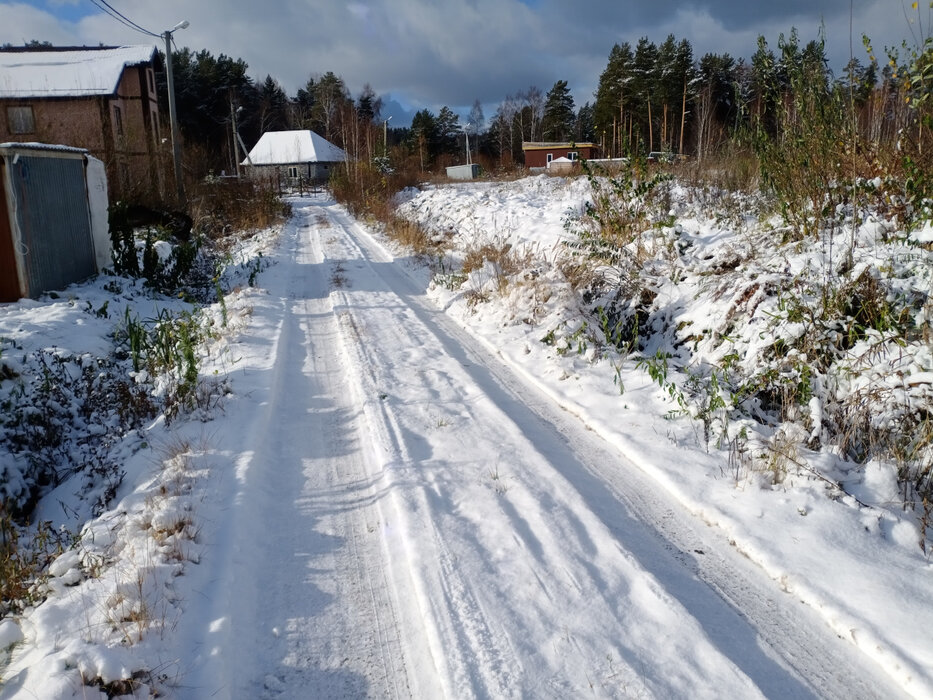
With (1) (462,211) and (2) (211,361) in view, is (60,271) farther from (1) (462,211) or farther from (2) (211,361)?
(1) (462,211)

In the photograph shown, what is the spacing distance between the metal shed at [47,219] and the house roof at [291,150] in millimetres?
47576

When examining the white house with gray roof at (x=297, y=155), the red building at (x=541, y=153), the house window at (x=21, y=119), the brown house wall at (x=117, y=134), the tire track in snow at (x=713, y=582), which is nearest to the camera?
the tire track in snow at (x=713, y=582)


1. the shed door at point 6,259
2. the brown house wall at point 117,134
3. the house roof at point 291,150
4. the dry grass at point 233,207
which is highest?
the house roof at point 291,150

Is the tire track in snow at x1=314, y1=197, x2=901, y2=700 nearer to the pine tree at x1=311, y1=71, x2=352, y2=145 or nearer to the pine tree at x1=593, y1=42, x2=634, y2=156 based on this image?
the pine tree at x1=593, y1=42, x2=634, y2=156

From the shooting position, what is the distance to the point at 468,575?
10.0ft

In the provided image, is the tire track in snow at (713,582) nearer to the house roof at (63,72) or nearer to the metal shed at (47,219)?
the metal shed at (47,219)

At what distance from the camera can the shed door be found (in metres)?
7.94

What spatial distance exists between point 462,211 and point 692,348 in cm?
1082

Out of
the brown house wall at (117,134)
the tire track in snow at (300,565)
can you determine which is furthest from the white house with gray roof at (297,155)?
the tire track in snow at (300,565)

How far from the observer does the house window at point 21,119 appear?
3008cm

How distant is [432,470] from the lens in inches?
160

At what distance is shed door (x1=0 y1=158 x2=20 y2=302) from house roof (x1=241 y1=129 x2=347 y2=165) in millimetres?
49814

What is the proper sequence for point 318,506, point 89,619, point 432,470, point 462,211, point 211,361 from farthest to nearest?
1. point 462,211
2. point 211,361
3. point 432,470
4. point 318,506
5. point 89,619

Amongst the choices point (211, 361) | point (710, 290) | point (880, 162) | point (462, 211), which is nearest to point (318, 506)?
point (211, 361)
